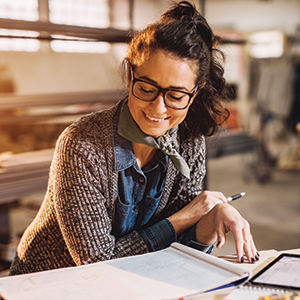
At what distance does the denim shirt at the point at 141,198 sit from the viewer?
109 cm

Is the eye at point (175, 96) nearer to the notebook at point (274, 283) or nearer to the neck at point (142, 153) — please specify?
the neck at point (142, 153)

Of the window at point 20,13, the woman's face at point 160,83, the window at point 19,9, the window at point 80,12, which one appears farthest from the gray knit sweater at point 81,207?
the window at point 80,12

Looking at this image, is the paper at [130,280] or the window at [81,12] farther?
the window at [81,12]

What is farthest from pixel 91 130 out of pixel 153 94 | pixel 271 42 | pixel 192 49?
pixel 271 42

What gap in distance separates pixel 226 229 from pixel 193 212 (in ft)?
0.52

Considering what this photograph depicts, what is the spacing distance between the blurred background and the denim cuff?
1.57 ft

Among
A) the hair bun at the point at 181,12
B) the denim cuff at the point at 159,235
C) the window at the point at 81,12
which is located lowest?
the denim cuff at the point at 159,235

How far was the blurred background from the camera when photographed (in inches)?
76.3

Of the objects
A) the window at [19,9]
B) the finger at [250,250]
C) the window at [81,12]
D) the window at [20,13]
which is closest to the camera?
the finger at [250,250]

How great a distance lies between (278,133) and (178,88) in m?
4.17

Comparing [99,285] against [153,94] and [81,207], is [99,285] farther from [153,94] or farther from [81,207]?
[153,94]

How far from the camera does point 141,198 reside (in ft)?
3.86

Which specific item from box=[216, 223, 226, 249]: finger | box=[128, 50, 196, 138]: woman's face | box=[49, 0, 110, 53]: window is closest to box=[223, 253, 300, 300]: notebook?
box=[216, 223, 226, 249]: finger

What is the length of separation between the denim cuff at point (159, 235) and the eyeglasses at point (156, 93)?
0.35 m
